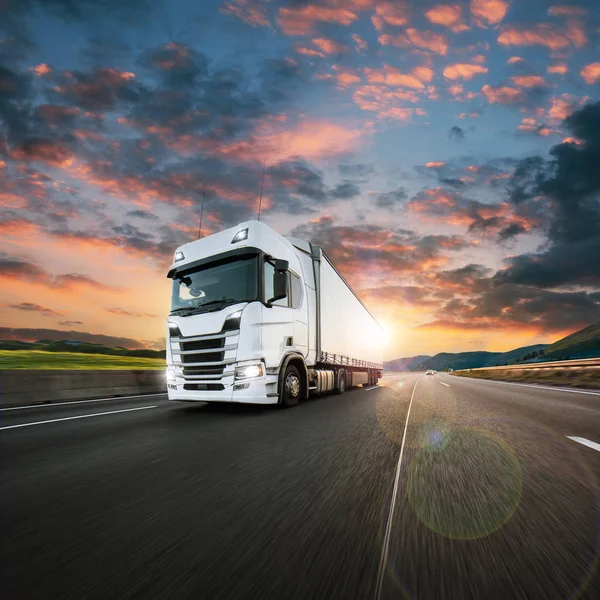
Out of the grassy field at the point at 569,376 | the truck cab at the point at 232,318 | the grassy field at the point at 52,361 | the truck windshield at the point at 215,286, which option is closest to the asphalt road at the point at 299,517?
the truck cab at the point at 232,318

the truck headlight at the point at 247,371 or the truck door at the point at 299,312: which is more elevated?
the truck door at the point at 299,312

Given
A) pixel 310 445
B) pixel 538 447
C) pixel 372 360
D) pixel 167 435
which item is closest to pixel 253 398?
pixel 167 435

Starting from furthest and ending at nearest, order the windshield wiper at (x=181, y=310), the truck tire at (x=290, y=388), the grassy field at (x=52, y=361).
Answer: the grassy field at (x=52, y=361)
the truck tire at (x=290, y=388)
the windshield wiper at (x=181, y=310)

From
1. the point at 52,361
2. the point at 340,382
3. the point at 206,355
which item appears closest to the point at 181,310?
the point at 206,355

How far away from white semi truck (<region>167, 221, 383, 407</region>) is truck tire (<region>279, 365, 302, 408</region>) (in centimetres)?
2

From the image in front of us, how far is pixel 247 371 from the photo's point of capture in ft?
26.3

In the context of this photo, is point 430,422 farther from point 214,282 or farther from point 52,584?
point 52,584

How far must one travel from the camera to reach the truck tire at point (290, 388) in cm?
907

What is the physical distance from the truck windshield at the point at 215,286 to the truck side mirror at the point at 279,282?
40 cm

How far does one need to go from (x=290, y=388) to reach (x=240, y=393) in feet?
5.88

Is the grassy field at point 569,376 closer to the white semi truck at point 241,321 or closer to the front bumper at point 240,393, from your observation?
the white semi truck at point 241,321

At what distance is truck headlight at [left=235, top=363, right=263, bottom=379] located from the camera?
798cm

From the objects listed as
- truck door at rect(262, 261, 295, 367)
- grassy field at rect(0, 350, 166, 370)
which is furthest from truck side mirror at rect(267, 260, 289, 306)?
grassy field at rect(0, 350, 166, 370)

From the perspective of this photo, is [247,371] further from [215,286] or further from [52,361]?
[52,361]
